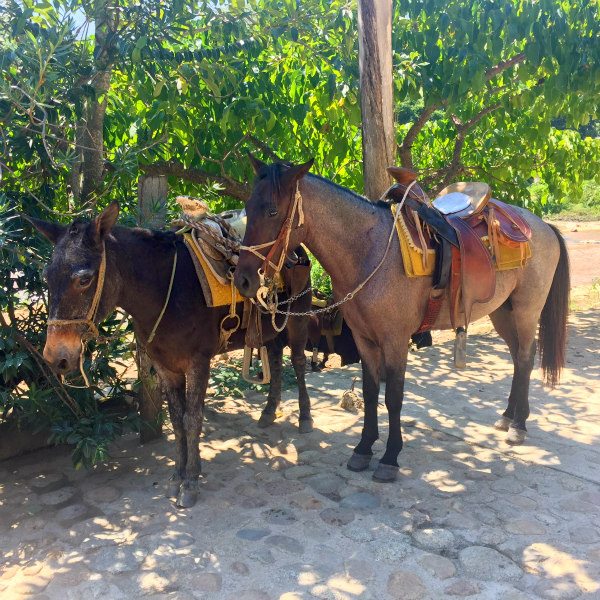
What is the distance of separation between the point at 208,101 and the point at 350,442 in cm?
324

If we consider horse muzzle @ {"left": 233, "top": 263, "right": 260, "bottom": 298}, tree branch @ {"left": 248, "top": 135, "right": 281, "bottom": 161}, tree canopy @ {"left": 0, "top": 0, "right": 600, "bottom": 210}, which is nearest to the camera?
horse muzzle @ {"left": 233, "top": 263, "right": 260, "bottom": 298}

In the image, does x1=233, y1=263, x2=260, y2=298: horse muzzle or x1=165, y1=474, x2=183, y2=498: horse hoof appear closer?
x1=233, y1=263, x2=260, y2=298: horse muzzle

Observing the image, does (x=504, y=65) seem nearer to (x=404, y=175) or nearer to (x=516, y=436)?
(x=404, y=175)

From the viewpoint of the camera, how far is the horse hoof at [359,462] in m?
4.09

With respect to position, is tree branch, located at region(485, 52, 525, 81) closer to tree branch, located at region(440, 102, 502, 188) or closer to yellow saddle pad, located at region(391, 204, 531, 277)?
tree branch, located at region(440, 102, 502, 188)

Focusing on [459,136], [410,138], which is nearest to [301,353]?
[410,138]

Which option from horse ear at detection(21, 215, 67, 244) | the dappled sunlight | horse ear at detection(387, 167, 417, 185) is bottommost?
the dappled sunlight

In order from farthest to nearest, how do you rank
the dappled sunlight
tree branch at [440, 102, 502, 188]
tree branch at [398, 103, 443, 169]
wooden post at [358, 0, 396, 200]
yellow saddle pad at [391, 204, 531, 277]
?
tree branch at [440, 102, 502, 188] < tree branch at [398, 103, 443, 169] < wooden post at [358, 0, 396, 200] < yellow saddle pad at [391, 204, 531, 277] < the dappled sunlight

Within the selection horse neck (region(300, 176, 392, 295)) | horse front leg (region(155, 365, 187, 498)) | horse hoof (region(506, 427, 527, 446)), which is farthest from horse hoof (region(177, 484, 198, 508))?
horse hoof (region(506, 427, 527, 446))

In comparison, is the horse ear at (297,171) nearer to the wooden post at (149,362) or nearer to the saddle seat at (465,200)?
the wooden post at (149,362)

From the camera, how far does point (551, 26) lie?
5227 millimetres

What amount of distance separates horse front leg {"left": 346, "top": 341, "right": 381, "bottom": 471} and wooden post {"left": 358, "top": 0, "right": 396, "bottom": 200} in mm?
1711

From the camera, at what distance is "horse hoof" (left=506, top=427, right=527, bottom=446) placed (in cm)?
446

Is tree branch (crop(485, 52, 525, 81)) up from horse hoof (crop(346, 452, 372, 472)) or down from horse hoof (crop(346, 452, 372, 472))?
up
